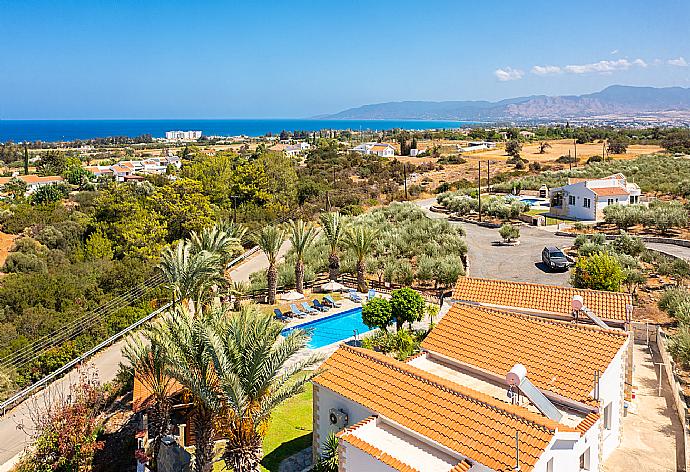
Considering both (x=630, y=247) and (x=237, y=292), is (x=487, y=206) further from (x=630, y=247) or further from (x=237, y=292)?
(x=237, y=292)

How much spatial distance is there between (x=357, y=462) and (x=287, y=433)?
4716 mm

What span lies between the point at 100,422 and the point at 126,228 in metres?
21.6

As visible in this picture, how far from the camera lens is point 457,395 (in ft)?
33.2

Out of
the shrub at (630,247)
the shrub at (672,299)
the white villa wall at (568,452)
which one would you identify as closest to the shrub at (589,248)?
the shrub at (630,247)

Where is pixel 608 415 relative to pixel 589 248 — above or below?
below

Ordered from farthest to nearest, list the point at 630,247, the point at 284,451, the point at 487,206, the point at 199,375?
1. the point at 487,206
2. the point at 630,247
3. the point at 284,451
4. the point at 199,375

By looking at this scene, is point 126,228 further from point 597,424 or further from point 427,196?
point 427,196

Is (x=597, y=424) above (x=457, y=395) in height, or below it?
below

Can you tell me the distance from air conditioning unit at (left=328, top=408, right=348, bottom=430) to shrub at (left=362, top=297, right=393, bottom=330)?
7.76m

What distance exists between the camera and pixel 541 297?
666 inches

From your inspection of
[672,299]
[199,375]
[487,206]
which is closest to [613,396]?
[199,375]

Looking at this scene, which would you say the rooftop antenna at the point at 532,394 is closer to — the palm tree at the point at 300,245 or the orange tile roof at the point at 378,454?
the orange tile roof at the point at 378,454

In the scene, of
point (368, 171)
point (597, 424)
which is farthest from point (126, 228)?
point (368, 171)

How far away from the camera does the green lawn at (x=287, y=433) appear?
12625 mm
